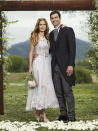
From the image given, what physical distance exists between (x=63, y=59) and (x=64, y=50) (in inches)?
8.0

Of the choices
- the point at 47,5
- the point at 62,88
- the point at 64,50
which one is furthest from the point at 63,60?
the point at 47,5

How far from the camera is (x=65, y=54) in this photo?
26.5 ft

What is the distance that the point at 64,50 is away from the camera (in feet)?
26.5

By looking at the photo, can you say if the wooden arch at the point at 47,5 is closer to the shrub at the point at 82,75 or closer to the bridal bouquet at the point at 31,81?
the bridal bouquet at the point at 31,81

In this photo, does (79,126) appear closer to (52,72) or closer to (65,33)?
(52,72)

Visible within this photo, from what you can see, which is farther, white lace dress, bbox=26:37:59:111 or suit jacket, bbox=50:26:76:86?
white lace dress, bbox=26:37:59:111

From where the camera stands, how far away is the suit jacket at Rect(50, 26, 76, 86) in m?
7.99

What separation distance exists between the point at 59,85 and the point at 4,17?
2.46m

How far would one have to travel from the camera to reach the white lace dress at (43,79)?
823 cm

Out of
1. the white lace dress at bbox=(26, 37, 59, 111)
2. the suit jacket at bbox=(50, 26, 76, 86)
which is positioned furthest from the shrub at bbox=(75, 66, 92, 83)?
the suit jacket at bbox=(50, 26, 76, 86)

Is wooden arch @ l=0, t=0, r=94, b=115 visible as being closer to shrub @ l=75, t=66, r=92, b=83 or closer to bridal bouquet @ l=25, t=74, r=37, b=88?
bridal bouquet @ l=25, t=74, r=37, b=88

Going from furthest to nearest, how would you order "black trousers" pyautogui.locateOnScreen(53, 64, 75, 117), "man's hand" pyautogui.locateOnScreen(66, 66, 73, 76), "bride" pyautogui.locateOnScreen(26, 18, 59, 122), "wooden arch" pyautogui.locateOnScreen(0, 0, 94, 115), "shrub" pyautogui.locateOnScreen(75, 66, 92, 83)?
"shrub" pyautogui.locateOnScreen(75, 66, 92, 83) < "wooden arch" pyautogui.locateOnScreen(0, 0, 94, 115) < "bride" pyautogui.locateOnScreen(26, 18, 59, 122) < "black trousers" pyautogui.locateOnScreen(53, 64, 75, 117) < "man's hand" pyautogui.locateOnScreen(66, 66, 73, 76)

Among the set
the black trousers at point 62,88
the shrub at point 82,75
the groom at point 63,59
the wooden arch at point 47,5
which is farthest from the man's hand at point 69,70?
the shrub at point 82,75

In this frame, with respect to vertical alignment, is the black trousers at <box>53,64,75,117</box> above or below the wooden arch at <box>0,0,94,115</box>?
below
